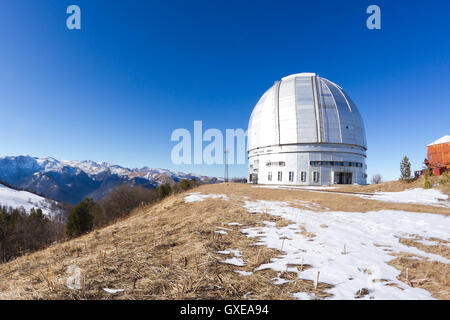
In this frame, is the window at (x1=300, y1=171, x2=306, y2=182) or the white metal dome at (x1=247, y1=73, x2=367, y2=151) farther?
the white metal dome at (x1=247, y1=73, x2=367, y2=151)

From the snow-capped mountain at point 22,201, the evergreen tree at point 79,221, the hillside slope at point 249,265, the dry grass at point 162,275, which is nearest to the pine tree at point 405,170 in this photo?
the hillside slope at point 249,265

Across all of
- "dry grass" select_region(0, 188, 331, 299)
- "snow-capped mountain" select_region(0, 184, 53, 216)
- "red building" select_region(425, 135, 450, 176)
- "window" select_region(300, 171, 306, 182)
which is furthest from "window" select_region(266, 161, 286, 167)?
"snow-capped mountain" select_region(0, 184, 53, 216)

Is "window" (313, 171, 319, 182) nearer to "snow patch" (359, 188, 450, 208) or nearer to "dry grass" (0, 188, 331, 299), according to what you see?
"snow patch" (359, 188, 450, 208)

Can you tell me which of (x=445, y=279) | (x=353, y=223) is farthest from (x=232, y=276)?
(x=353, y=223)

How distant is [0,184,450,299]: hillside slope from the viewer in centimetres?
317

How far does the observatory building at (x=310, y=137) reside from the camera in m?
40.8

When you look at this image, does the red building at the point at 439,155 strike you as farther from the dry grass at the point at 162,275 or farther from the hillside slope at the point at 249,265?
the dry grass at the point at 162,275

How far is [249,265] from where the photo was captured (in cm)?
420

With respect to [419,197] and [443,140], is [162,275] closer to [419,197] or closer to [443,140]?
[419,197]

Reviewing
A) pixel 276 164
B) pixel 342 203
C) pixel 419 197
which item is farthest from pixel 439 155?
pixel 342 203

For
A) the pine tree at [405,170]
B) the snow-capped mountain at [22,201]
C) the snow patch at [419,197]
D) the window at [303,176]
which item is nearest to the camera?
the snow patch at [419,197]

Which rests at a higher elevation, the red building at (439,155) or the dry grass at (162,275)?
the red building at (439,155)

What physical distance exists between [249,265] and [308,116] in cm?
4356

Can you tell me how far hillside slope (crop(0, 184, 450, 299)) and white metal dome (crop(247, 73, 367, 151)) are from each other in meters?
36.7
